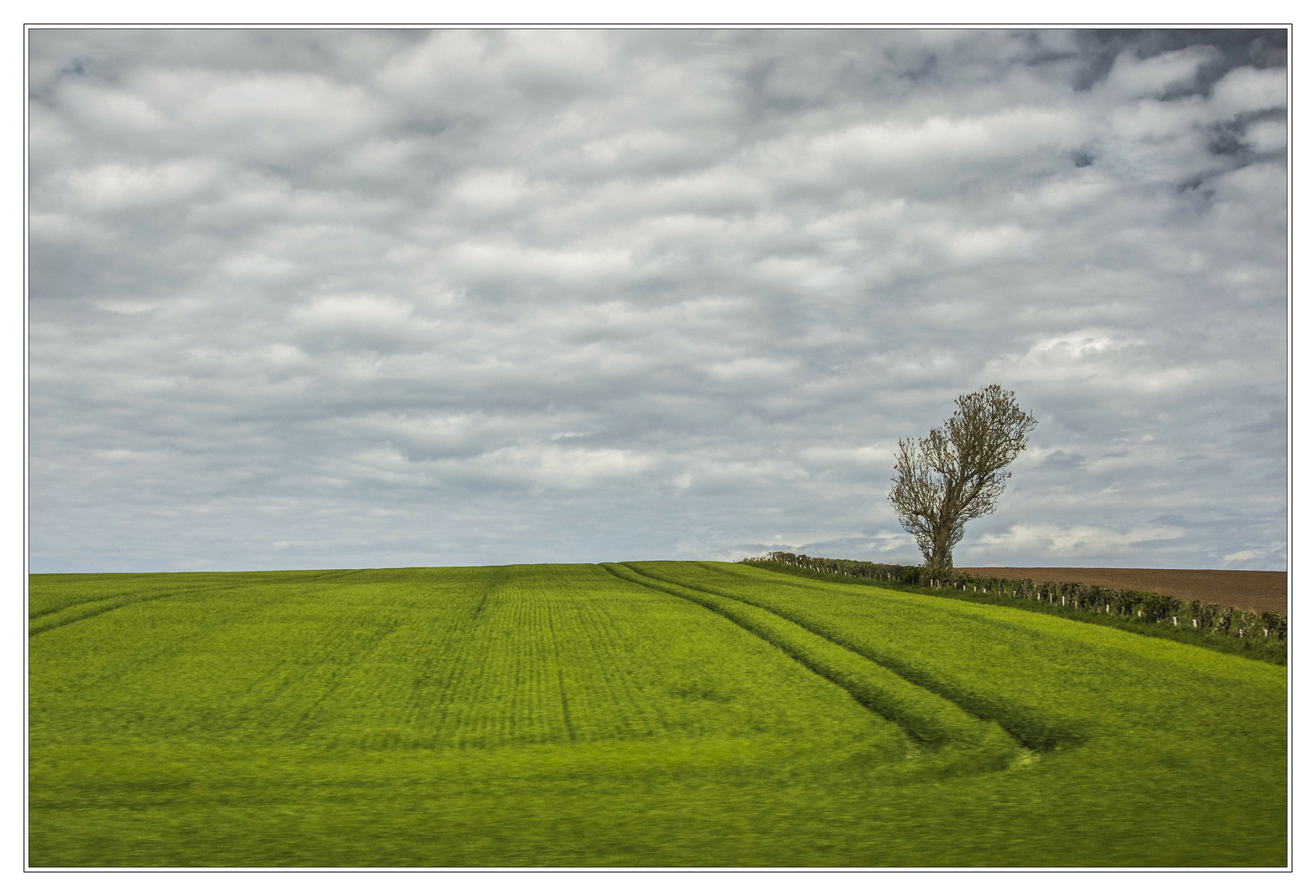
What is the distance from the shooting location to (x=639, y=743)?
17.9 metres

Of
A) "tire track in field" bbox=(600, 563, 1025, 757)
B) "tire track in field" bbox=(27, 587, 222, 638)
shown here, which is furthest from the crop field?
"tire track in field" bbox=(27, 587, 222, 638)

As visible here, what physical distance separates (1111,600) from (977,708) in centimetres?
2437

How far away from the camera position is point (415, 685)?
23.3 metres

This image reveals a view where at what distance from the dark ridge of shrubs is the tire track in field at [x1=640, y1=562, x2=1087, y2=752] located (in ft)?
41.5

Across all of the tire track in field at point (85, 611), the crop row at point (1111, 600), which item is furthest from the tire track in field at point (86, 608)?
the crop row at point (1111, 600)

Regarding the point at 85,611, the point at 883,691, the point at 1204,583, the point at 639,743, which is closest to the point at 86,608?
the point at 85,611

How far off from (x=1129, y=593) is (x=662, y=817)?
3479cm

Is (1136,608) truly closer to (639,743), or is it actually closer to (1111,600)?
(1111,600)

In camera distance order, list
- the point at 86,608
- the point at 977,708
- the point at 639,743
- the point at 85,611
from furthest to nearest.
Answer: the point at 86,608, the point at 85,611, the point at 977,708, the point at 639,743

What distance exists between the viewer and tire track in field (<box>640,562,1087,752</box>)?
18328mm

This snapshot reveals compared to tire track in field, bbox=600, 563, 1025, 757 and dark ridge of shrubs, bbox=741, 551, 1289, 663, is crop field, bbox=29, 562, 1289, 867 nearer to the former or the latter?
tire track in field, bbox=600, 563, 1025, 757

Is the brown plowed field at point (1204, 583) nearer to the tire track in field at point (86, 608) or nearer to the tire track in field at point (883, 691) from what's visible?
the tire track in field at point (883, 691)
